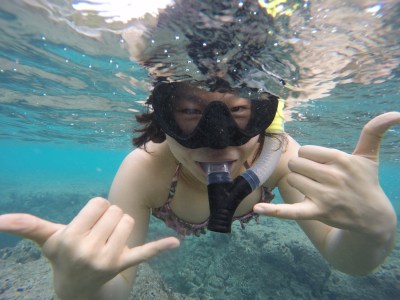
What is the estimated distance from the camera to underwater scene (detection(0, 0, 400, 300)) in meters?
4.65

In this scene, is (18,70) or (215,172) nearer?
(215,172)

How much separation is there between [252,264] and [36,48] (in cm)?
1004

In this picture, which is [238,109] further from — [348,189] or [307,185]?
[348,189]

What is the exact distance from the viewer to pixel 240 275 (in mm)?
9047

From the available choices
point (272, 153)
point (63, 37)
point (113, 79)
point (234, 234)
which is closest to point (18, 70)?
point (113, 79)

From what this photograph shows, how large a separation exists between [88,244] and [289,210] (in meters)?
1.48

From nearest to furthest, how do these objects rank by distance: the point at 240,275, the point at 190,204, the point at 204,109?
the point at 204,109, the point at 190,204, the point at 240,275

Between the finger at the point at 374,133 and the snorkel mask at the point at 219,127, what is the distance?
950 millimetres

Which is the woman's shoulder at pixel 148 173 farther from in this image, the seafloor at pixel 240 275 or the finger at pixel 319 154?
the seafloor at pixel 240 275

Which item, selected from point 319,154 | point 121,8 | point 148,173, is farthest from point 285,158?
point 121,8

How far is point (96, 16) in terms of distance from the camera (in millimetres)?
5324

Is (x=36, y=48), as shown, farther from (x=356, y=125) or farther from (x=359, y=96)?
(x=356, y=125)

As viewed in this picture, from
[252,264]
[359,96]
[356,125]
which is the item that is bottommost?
[252,264]

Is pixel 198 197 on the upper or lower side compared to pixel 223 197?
lower
